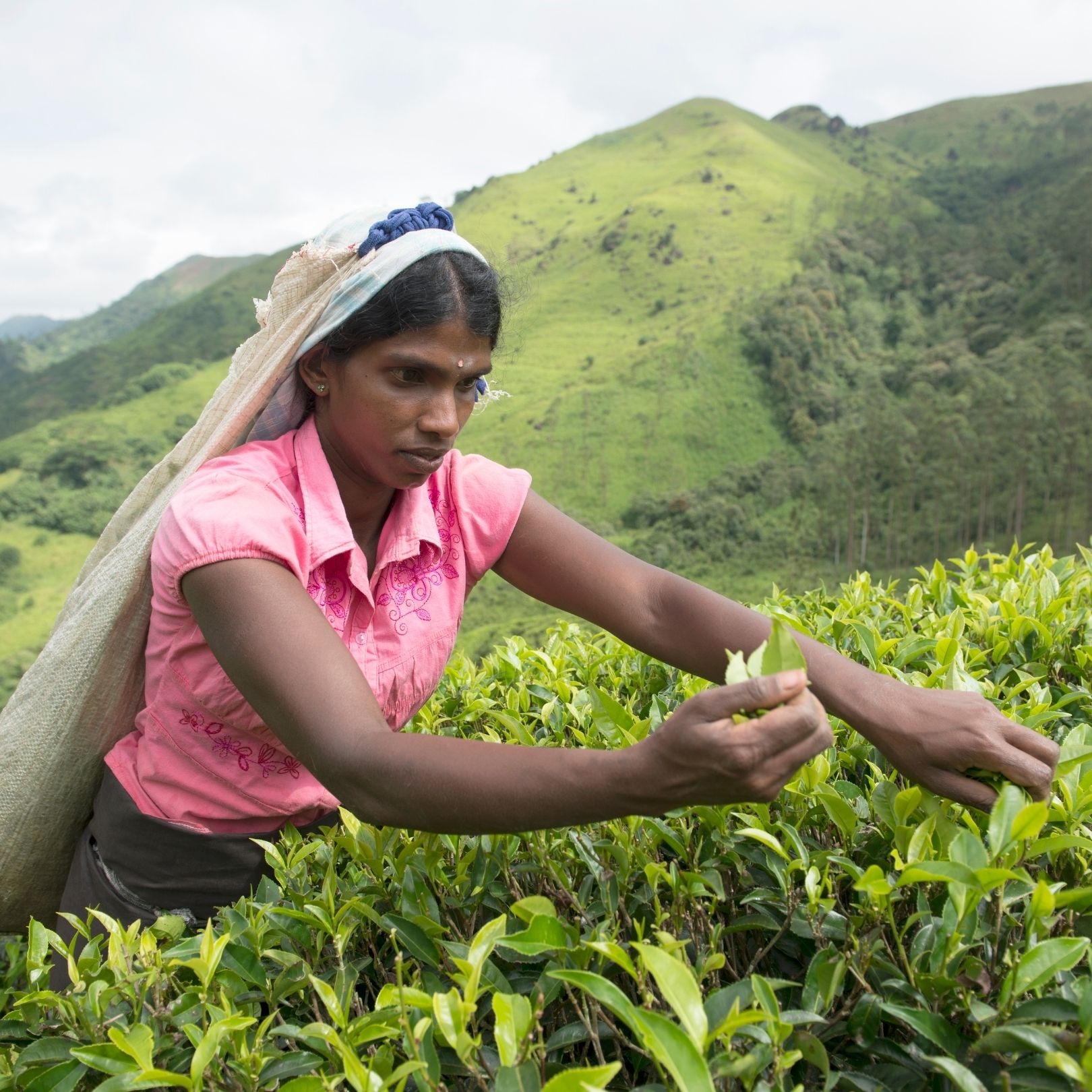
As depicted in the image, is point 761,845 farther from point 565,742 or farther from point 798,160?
point 798,160

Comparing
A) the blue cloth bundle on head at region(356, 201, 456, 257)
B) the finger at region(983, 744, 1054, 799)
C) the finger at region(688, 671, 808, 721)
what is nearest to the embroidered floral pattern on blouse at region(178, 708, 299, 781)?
the blue cloth bundle on head at region(356, 201, 456, 257)

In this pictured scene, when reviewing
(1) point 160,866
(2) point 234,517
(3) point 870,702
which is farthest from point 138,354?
(3) point 870,702

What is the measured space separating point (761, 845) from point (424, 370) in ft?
2.78

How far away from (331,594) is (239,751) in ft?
0.96

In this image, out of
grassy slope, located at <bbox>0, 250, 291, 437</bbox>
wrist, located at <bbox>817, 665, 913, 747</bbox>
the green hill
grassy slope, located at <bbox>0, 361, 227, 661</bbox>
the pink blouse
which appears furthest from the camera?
grassy slope, located at <bbox>0, 250, 291, 437</bbox>

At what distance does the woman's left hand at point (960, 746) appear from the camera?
116 centimetres

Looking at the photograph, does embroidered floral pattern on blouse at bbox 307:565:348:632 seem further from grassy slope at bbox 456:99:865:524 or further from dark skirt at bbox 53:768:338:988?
grassy slope at bbox 456:99:865:524

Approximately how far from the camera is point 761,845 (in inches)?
47.7

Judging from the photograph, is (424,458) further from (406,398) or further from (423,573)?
(423,573)

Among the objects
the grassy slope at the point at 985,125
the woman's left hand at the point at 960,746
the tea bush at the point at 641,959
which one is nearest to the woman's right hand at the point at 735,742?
the tea bush at the point at 641,959

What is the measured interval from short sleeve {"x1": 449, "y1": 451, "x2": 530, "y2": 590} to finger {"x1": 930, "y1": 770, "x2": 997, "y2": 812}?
844mm

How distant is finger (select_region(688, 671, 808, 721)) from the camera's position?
2.90ft

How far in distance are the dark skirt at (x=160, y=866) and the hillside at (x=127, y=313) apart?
102 meters

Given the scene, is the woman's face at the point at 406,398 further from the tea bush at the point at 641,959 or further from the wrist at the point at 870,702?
the wrist at the point at 870,702
